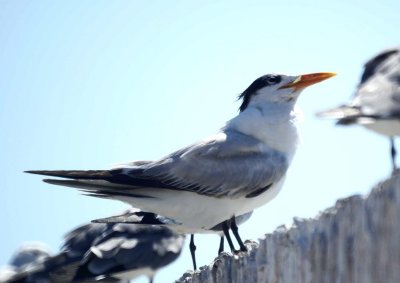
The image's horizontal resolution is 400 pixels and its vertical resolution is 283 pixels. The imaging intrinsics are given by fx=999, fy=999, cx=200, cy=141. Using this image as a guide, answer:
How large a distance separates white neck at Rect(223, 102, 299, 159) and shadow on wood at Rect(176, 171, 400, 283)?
4.11 meters

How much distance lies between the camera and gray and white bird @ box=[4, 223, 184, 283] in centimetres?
1059

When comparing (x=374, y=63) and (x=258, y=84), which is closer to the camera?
(x=374, y=63)

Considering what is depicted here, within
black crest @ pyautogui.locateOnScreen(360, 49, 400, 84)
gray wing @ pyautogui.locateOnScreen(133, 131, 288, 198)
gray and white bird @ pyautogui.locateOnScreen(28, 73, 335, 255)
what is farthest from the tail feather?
black crest @ pyautogui.locateOnScreen(360, 49, 400, 84)

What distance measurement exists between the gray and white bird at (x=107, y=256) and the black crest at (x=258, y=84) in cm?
242

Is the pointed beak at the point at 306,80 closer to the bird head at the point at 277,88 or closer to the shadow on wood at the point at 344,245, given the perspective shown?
the bird head at the point at 277,88

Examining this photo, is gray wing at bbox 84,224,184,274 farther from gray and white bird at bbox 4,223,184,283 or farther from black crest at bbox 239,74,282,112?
black crest at bbox 239,74,282,112

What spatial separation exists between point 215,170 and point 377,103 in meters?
3.01

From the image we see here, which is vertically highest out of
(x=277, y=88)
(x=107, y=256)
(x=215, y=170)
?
(x=277, y=88)

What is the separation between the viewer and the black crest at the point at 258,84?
9117 mm

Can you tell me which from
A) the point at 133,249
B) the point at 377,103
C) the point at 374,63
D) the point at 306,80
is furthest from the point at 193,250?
the point at 377,103

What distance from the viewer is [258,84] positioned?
30.1 feet

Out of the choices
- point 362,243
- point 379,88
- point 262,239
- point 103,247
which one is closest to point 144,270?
point 103,247

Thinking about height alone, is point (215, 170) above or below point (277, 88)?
below

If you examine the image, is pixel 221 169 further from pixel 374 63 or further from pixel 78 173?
pixel 374 63
